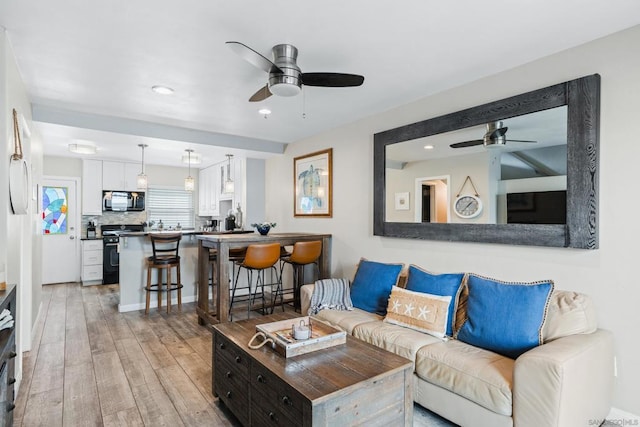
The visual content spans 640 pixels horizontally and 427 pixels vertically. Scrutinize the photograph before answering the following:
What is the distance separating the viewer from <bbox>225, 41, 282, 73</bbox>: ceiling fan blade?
1938 mm

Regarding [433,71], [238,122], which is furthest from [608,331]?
[238,122]

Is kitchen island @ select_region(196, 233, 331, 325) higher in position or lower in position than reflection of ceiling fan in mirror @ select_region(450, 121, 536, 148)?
lower

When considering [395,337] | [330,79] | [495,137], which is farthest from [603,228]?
[330,79]

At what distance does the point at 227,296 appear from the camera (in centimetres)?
375

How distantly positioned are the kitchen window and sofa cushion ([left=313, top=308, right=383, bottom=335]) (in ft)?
17.7

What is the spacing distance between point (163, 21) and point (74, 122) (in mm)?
2538

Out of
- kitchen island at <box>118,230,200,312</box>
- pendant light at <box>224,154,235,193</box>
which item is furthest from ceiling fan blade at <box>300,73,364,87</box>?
pendant light at <box>224,154,235,193</box>

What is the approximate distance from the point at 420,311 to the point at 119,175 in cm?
642

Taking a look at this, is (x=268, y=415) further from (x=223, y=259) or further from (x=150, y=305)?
(x=150, y=305)

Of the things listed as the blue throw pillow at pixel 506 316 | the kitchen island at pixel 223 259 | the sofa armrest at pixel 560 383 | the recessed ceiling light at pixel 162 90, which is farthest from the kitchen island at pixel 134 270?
the sofa armrest at pixel 560 383

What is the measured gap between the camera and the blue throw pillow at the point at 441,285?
262 cm

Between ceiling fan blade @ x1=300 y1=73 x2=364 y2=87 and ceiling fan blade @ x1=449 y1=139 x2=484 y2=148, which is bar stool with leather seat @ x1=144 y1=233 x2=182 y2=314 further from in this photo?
ceiling fan blade @ x1=449 y1=139 x2=484 y2=148

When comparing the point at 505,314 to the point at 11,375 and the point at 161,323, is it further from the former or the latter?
the point at 161,323

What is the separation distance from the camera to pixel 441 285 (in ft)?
8.89
